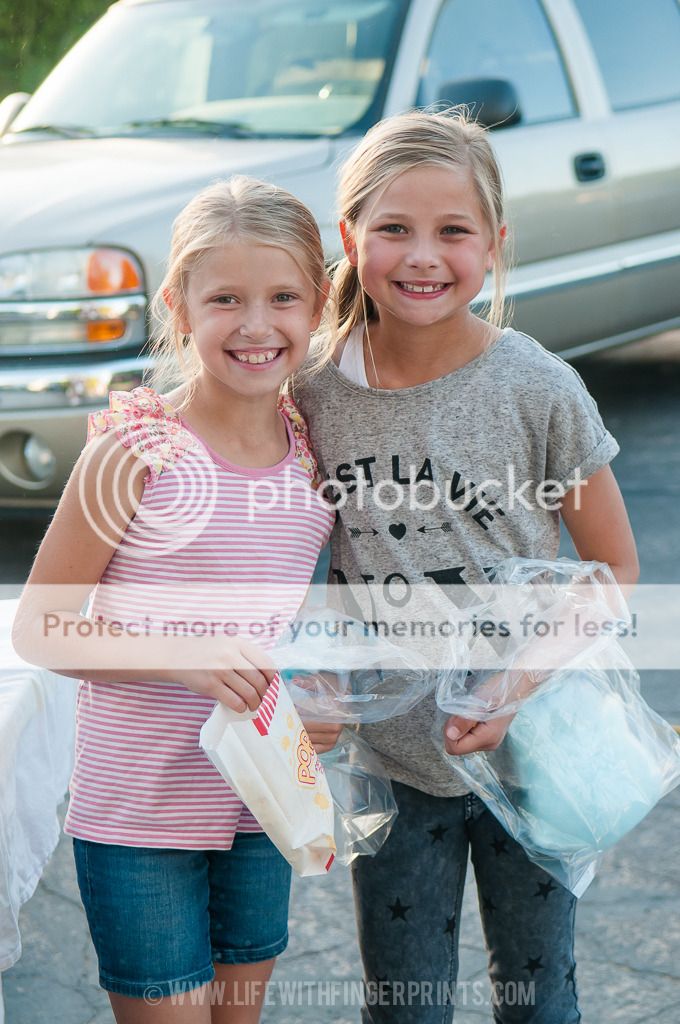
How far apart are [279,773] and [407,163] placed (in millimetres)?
858

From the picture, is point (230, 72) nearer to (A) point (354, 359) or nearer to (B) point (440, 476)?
(A) point (354, 359)

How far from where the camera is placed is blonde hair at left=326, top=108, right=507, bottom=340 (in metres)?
1.86

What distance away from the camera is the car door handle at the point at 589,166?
528cm

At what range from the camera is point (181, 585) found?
1.82m

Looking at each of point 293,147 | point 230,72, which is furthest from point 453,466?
point 230,72

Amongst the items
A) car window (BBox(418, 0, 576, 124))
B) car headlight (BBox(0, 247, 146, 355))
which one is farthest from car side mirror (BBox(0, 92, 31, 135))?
car window (BBox(418, 0, 576, 124))

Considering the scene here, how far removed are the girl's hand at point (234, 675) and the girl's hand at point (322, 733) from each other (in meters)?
0.18

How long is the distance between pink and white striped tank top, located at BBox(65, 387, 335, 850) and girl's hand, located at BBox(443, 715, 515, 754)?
281 mm

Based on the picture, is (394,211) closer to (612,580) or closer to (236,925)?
(612,580)

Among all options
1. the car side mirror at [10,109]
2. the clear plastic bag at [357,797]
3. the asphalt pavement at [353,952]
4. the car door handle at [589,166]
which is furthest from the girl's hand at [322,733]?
the car side mirror at [10,109]

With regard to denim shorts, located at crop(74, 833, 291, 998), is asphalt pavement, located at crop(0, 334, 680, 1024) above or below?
below

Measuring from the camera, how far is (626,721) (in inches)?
72.6

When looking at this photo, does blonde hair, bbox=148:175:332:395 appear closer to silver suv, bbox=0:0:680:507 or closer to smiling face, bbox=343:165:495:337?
smiling face, bbox=343:165:495:337

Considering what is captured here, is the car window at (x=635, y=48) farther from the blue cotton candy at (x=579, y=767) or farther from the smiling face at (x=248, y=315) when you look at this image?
the blue cotton candy at (x=579, y=767)
